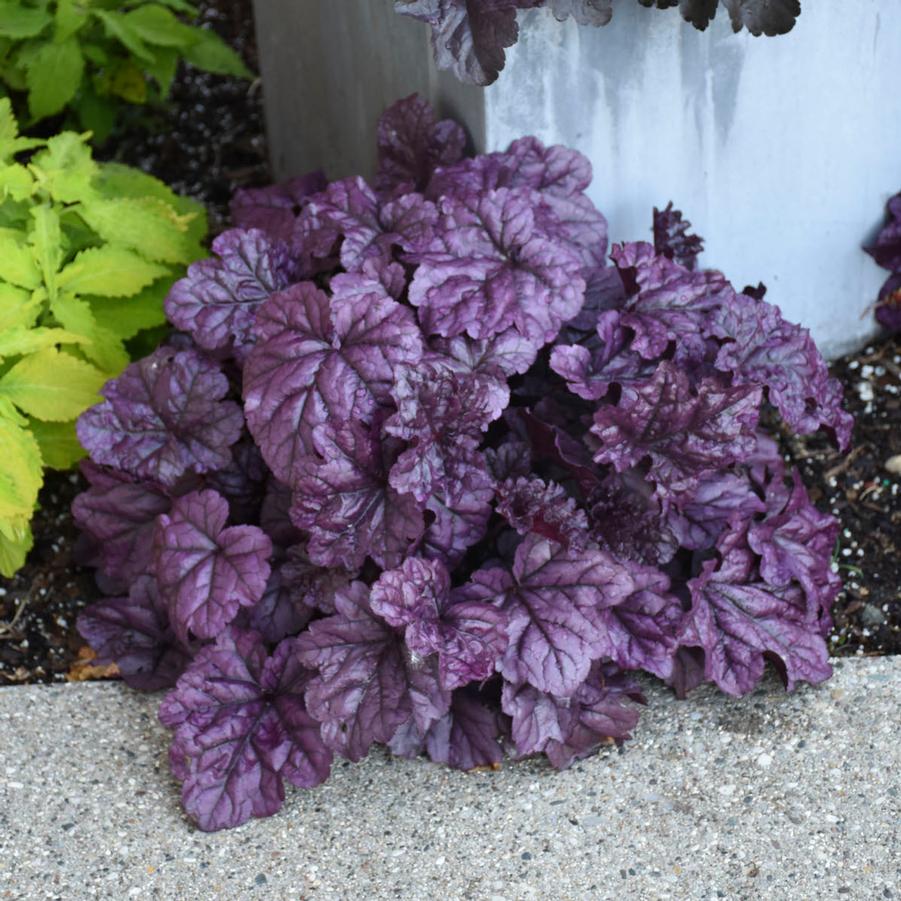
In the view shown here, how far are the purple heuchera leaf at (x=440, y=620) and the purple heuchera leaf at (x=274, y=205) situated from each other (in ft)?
3.28

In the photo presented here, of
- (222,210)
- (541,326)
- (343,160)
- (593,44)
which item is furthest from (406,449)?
(222,210)

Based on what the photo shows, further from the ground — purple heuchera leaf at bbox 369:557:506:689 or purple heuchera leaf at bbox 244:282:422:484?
purple heuchera leaf at bbox 244:282:422:484

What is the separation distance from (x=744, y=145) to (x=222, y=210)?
1.70 metres

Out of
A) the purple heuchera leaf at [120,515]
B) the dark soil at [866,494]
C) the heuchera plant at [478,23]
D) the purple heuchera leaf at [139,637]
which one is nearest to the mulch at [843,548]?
the dark soil at [866,494]

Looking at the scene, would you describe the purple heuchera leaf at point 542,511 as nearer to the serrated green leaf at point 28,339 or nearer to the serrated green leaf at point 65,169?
the serrated green leaf at point 28,339

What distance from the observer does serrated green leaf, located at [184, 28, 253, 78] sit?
3.47 m

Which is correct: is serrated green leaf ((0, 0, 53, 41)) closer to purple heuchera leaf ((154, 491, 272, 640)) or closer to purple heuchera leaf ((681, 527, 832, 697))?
purple heuchera leaf ((154, 491, 272, 640))

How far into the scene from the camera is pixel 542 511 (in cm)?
224

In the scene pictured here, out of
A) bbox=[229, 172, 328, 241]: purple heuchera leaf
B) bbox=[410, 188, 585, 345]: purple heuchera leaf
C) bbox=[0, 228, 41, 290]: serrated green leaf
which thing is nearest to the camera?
bbox=[410, 188, 585, 345]: purple heuchera leaf

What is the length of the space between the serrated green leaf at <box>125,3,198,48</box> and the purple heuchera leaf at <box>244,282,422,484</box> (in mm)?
1347

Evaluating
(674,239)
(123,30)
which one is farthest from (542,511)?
(123,30)

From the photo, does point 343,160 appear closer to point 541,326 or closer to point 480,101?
point 480,101

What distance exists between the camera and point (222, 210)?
3.84 meters

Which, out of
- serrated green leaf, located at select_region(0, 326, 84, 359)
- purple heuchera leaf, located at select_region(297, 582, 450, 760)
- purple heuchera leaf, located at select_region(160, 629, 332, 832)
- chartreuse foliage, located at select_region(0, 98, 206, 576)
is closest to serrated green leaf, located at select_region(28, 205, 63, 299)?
chartreuse foliage, located at select_region(0, 98, 206, 576)
